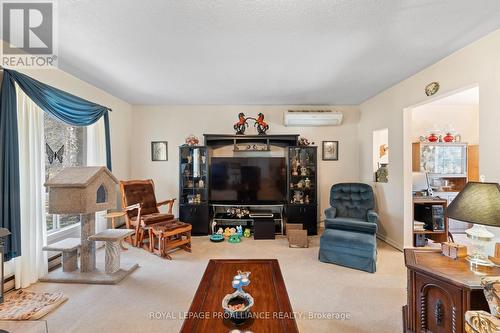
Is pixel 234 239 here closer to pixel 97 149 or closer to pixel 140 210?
pixel 140 210

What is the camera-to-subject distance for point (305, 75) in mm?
3199

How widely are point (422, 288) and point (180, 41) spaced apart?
299 cm

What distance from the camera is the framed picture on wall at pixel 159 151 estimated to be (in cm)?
484

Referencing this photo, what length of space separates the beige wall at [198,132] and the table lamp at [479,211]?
316cm

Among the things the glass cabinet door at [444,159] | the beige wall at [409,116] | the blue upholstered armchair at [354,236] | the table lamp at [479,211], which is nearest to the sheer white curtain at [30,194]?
the blue upholstered armchair at [354,236]

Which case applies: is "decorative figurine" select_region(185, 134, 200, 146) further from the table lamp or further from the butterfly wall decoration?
the table lamp

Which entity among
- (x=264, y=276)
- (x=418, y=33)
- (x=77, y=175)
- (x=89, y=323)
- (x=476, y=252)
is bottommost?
(x=89, y=323)

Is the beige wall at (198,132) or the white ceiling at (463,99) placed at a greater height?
the white ceiling at (463,99)

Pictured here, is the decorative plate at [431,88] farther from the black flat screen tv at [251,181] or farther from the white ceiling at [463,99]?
the black flat screen tv at [251,181]

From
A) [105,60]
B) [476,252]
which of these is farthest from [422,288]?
[105,60]

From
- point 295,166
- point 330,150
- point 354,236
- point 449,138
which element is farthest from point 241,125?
point 449,138

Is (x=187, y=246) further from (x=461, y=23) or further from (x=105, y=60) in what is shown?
(x=461, y=23)

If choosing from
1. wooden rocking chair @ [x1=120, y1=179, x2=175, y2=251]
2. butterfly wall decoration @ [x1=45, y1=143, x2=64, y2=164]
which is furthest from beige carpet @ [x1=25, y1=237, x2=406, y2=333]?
butterfly wall decoration @ [x1=45, y1=143, x2=64, y2=164]

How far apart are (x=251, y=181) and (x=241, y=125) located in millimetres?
1148
